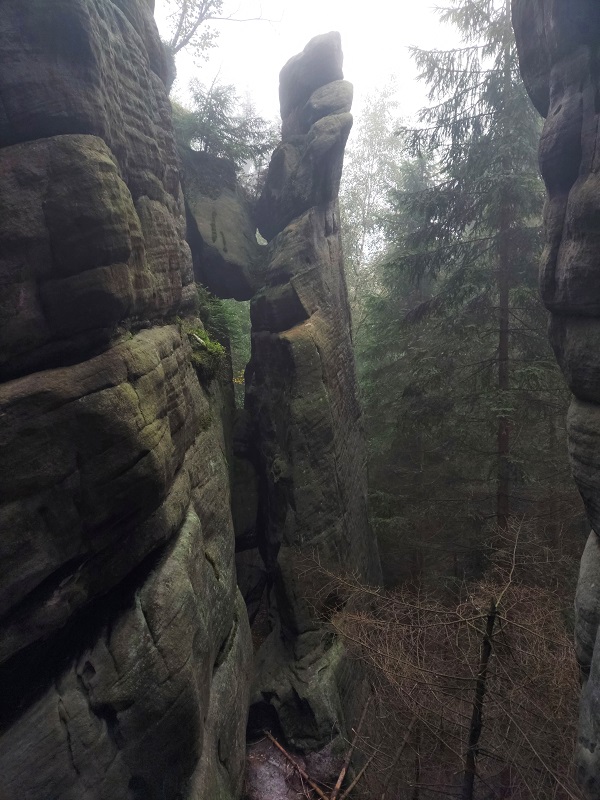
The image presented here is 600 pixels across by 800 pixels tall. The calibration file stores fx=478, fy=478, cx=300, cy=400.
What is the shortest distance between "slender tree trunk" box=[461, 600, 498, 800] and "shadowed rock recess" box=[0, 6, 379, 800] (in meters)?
3.34

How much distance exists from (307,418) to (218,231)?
242 inches

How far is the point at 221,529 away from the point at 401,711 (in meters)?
3.98

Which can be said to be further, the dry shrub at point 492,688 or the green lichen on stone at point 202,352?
the green lichen on stone at point 202,352

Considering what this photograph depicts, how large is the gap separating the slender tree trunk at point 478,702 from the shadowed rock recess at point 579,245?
0.95 meters

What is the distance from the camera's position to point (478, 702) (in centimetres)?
539

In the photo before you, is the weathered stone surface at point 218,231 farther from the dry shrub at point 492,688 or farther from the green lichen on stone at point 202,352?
the dry shrub at point 492,688

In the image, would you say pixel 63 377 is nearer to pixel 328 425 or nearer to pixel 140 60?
pixel 140 60

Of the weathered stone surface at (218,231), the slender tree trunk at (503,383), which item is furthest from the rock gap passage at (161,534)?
the weathered stone surface at (218,231)

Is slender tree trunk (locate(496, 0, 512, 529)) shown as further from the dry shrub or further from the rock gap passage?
Result: the dry shrub

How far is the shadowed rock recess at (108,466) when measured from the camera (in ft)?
16.3

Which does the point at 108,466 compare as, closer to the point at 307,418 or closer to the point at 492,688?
the point at 492,688

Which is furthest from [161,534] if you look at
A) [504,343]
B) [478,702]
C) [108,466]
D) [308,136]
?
[308,136]

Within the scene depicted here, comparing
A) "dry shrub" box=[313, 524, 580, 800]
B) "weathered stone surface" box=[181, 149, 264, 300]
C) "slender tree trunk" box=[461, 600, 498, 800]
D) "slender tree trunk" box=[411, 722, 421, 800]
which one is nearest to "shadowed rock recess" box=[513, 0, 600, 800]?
"dry shrub" box=[313, 524, 580, 800]

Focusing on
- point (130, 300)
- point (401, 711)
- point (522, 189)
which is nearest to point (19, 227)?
point (130, 300)
